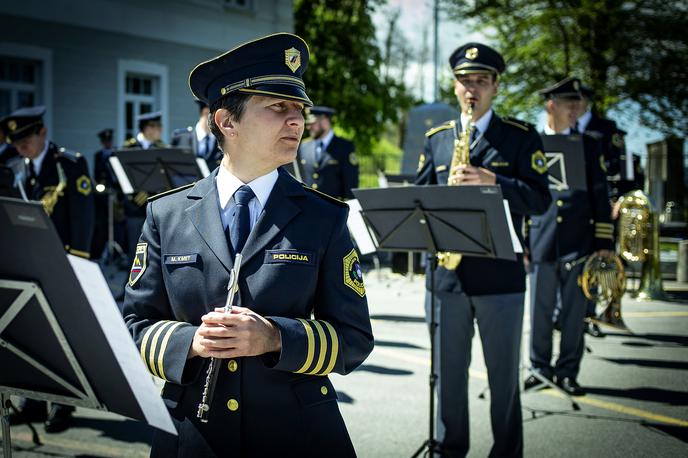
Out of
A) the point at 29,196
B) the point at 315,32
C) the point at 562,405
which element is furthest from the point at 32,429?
the point at 315,32

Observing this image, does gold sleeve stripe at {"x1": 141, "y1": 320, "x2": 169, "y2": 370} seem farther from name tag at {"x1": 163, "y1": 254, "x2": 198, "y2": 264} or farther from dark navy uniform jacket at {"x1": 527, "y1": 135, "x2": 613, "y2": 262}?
dark navy uniform jacket at {"x1": 527, "y1": 135, "x2": 613, "y2": 262}

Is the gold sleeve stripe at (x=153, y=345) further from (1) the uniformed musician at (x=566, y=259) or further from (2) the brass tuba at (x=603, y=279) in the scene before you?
(2) the brass tuba at (x=603, y=279)

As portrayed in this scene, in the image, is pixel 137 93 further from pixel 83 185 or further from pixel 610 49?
pixel 610 49

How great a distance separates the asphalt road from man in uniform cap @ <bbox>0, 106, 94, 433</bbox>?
1.47m

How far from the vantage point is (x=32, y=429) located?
5211mm

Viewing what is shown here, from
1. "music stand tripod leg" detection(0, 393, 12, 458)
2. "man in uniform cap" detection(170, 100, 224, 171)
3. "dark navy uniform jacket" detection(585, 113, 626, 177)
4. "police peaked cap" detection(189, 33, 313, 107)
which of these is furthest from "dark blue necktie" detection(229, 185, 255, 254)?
"dark navy uniform jacket" detection(585, 113, 626, 177)

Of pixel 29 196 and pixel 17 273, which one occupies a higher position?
pixel 29 196

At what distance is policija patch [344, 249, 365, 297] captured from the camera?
8.04 ft

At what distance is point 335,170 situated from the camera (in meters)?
9.44

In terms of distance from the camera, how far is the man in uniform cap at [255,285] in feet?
7.60

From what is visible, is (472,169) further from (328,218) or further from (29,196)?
(29,196)

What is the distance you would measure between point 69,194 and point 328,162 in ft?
12.5

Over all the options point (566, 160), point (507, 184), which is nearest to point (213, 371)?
point (507, 184)

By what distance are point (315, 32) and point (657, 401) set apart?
21.2 metres
